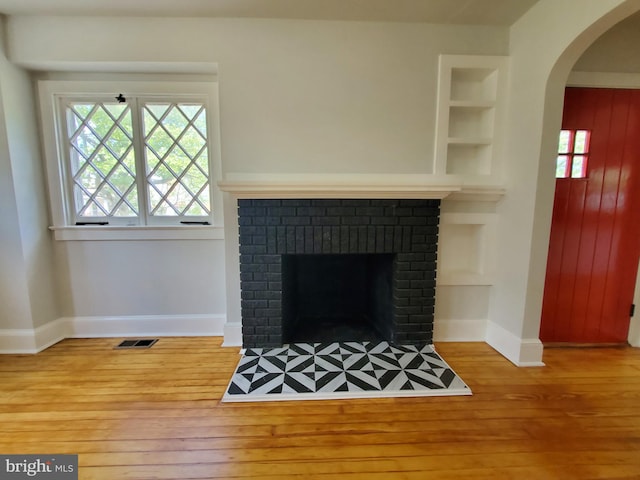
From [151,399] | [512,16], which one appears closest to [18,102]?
[151,399]

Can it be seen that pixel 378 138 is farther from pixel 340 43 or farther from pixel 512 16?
pixel 512 16

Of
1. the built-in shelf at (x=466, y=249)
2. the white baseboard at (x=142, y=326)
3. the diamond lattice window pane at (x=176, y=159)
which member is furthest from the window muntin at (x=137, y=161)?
the built-in shelf at (x=466, y=249)

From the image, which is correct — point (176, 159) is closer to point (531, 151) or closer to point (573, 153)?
point (531, 151)

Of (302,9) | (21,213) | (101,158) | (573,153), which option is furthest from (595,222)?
(21,213)

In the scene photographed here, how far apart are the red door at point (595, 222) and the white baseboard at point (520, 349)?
37 cm

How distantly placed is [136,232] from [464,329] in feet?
A: 9.32

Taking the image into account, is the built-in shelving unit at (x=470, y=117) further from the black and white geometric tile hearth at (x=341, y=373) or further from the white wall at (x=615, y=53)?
the black and white geometric tile hearth at (x=341, y=373)

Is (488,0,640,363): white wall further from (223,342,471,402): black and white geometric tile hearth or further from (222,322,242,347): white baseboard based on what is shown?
(222,322,242,347): white baseboard

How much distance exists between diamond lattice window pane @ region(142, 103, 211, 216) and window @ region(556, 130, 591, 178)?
2.76 m

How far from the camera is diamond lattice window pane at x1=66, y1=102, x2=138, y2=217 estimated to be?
2.32 meters

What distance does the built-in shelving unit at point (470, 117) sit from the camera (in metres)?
2.12

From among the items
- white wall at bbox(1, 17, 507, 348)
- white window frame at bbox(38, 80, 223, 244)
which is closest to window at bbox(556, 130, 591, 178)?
white wall at bbox(1, 17, 507, 348)

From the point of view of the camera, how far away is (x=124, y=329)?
8.04 feet

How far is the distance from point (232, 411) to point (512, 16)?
123 inches
